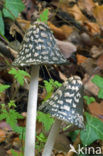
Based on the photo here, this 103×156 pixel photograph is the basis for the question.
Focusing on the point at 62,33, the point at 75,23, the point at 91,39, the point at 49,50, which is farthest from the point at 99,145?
the point at 75,23

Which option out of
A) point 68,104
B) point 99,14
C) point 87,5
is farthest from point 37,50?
point 87,5

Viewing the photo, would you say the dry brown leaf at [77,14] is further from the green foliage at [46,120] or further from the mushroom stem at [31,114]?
the mushroom stem at [31,114]

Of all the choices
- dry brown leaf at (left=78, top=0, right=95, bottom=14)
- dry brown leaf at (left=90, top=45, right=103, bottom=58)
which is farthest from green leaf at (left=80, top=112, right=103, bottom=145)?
dry brown leaf at (left=78, top=0, right=95, bottom=14)

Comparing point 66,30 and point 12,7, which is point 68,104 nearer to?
point 12,7

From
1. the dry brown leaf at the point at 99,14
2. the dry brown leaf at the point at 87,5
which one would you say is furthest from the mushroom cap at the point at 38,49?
the dry brown leaf at the point at 87,5

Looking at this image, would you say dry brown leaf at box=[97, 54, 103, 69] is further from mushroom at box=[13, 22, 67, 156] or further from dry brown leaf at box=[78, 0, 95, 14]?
dry brown leaf at box=[78, 0, 95, 14]

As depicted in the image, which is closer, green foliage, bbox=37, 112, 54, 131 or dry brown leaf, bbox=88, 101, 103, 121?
green foliage, bbox=37, 112, 54, 131
